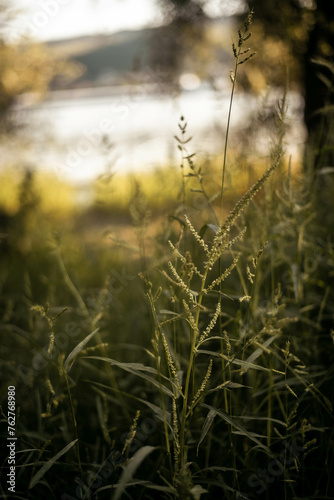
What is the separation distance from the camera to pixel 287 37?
385 centimetres

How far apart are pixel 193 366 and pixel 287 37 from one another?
3.47 m

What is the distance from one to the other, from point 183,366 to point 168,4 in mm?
3744

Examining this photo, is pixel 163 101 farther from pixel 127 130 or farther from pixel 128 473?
pixel 128 473

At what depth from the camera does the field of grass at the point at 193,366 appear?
3.46 ft

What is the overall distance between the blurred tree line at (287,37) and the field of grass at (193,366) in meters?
1.04

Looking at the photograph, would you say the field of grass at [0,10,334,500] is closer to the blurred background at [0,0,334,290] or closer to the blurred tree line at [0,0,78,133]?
the blurred background at [0,0,334,290]

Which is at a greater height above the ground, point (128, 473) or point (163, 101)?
point (163, 101)

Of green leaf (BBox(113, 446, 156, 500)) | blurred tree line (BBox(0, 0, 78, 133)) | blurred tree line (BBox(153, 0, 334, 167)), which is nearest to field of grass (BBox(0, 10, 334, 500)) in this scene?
green leaf (BBox(113, 446, 156, 500))

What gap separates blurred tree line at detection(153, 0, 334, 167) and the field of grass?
3.40 ft

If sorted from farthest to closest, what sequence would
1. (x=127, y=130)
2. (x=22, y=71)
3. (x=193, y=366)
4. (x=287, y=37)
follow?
(x=127, y=130) → (x=22, y=71) → (x=287, y=37) → (x=193, y=366)

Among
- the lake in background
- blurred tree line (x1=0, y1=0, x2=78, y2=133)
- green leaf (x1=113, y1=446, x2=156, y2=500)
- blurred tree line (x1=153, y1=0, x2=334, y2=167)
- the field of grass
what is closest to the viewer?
green leaf (x1=113, y1=446, x2=156, y2=500)

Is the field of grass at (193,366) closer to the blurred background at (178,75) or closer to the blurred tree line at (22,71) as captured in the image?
the blurred background at (178,75)

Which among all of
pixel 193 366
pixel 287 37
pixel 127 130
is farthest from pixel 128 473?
pixel 127 130

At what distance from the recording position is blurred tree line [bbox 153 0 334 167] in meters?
3.37
